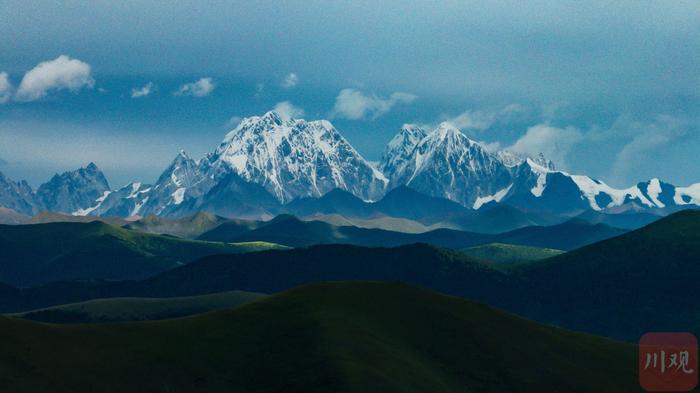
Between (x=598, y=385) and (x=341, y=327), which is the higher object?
(x=341, y=327)

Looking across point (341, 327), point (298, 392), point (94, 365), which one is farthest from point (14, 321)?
point (341, 327)

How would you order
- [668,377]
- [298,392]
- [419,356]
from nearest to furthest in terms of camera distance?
1. [298,392]
2. [419,356]
3. [668,377]

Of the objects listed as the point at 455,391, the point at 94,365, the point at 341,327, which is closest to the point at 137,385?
the point at 94,365

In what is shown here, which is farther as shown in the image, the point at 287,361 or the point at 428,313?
the point at 428,313

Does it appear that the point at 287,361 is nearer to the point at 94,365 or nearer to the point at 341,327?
the point at 341,327

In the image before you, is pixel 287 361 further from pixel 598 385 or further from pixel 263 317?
pixel 598 385

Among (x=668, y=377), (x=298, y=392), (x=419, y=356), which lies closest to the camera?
(x=298, y=392)
